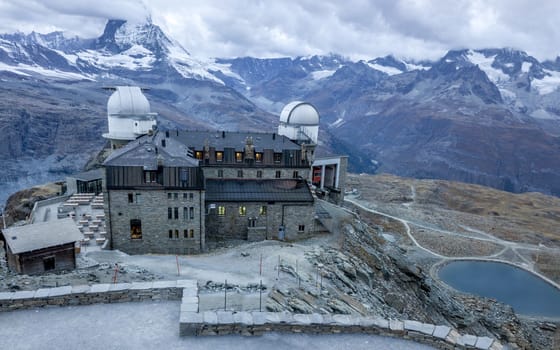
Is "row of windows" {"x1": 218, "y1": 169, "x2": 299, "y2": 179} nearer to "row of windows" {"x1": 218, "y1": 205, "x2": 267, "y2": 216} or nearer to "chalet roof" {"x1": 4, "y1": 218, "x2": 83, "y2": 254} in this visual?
"row of windows" {"x1": 218, "y1": 205, "x2": 267, "y2": 216}

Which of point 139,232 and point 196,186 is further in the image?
point 139,232

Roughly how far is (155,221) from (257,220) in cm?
1301

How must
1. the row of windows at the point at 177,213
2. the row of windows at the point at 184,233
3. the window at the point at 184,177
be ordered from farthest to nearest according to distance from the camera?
1. the row of windows at the point at 184,233
2. the row of windows at the point at 177,213
3. the window at the point at 184,177

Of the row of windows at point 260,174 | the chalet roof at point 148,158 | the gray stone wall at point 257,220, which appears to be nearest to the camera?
the chalet roof at point 148,158

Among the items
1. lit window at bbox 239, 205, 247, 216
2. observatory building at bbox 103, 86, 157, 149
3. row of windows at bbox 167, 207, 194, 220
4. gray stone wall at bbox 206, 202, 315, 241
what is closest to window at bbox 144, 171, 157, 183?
row of windows at bbox 167, 207, 194, 220

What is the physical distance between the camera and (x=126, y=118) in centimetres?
6419

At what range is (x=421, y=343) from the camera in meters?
16.3

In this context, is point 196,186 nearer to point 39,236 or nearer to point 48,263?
point 39,236

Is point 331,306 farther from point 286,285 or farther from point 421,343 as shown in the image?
point 421,343

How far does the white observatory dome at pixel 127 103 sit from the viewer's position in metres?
64.2

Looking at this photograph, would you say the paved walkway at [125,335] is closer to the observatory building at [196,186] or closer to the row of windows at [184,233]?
the observatory building at [196,186]

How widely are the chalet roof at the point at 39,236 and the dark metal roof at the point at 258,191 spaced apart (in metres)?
18.2

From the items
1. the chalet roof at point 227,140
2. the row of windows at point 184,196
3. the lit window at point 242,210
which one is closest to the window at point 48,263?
the row of windows at point 184,196

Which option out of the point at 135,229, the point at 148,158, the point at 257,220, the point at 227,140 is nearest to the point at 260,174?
the point at 227,140
